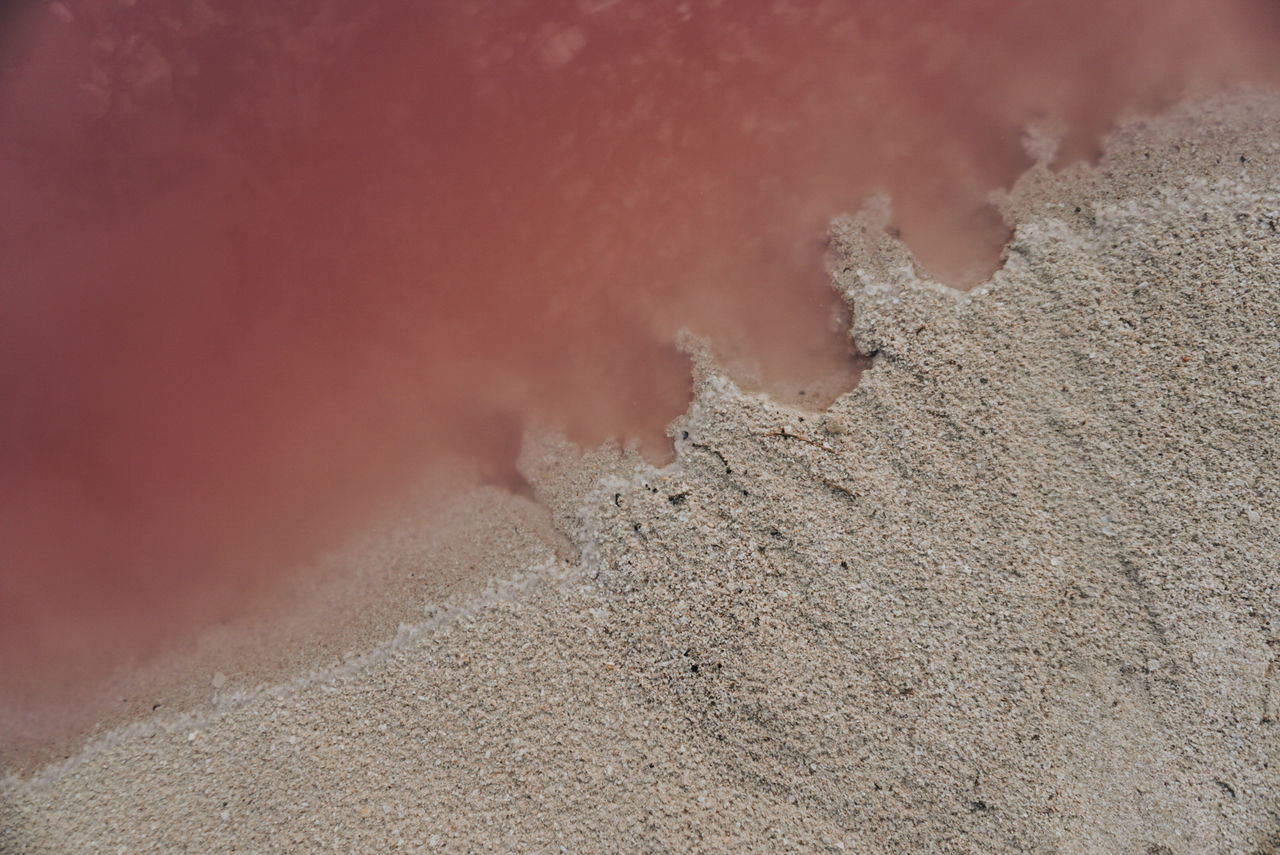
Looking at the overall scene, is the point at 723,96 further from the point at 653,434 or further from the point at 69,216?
the point at 69,216

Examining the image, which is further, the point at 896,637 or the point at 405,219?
the point at 405,219

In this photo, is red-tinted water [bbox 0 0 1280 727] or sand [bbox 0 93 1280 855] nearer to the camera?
sand [bbox 0 93 1280 855]

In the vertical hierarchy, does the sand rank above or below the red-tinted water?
below

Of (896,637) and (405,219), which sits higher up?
(405,219)

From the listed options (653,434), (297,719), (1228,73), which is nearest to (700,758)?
(653,434)

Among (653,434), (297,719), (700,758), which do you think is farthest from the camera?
(653,434)
